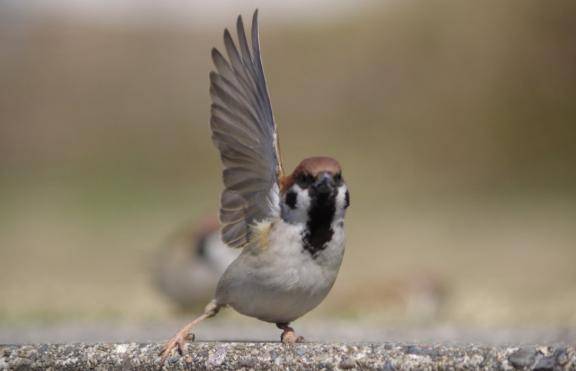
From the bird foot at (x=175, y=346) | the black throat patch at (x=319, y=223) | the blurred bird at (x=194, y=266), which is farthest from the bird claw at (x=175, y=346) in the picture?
the blurred bird at (x=194, y=266)

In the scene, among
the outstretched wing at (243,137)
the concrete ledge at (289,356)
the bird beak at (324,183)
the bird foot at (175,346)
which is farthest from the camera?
the outstretched wing at (243,137)

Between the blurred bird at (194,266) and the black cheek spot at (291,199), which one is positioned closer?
the black cheek spot at (291,199)

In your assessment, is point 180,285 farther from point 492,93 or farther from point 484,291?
point 492,93

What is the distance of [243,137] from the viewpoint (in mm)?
4184

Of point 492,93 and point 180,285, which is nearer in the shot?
point 180,285

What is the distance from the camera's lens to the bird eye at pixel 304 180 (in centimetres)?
376

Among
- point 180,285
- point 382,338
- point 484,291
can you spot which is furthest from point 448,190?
point 382,338

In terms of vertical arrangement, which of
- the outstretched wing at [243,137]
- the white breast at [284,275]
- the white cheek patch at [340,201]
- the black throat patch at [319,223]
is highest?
the outstretched wing at [243,137]

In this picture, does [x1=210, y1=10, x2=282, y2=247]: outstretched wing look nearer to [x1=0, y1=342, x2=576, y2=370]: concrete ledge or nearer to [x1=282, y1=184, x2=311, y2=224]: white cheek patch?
[x1=282, y1=184, x2=311, y2=224]: white cheek patch

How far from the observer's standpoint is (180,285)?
7871 mm

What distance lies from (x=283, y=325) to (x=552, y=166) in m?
12.5

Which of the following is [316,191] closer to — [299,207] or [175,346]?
[299,207]

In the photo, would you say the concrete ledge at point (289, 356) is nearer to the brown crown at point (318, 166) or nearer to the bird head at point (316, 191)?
the bird head at point (316, 191)

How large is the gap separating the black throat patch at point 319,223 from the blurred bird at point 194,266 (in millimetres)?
3842
